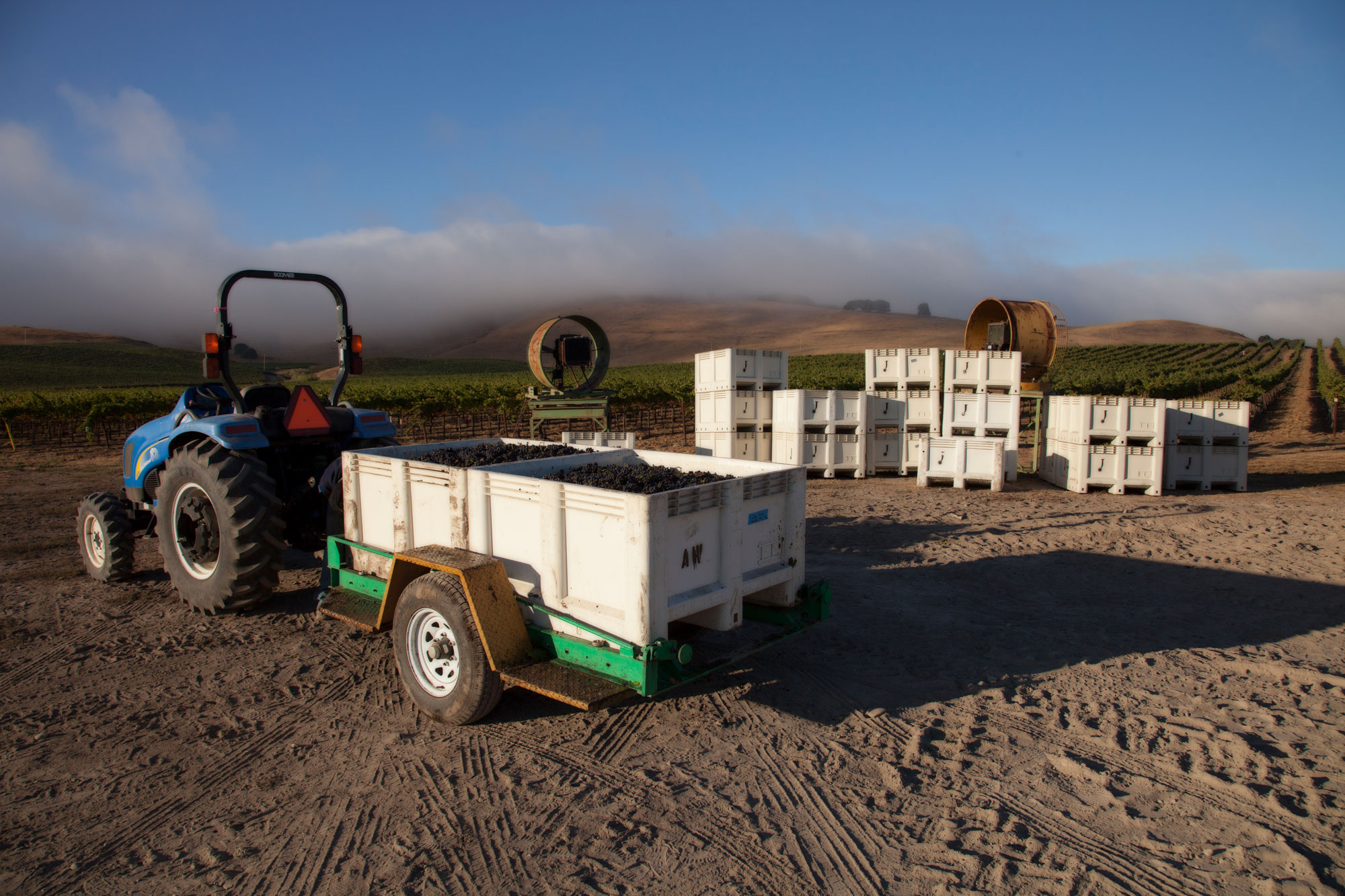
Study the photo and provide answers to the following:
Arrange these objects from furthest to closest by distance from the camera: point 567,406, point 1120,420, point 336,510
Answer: point 1120,420 → point 567,406 → point 336,510

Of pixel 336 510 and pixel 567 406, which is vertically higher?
pixel 567 406

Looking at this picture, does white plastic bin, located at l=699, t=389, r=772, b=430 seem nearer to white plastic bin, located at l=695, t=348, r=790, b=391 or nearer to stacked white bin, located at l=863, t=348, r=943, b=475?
white plastic bin, located at l=695, t=348, r=790, b=391

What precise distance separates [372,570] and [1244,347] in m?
94.6

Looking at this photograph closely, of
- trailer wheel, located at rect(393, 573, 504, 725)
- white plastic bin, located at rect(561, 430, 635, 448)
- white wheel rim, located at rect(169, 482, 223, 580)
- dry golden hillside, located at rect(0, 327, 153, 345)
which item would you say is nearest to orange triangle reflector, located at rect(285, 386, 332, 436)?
white wheel rim, located at rect(169, 482, 223, 580)

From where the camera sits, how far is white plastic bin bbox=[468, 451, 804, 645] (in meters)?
3.62

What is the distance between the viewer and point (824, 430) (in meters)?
14.0

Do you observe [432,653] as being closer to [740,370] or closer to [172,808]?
[172,808]

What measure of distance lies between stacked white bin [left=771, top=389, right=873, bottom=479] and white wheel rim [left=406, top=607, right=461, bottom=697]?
10.0 m

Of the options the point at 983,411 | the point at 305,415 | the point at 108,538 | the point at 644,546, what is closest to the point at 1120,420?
the point at 983,411

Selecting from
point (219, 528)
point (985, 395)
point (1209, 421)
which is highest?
point (985, 395)

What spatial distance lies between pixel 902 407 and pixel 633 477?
1058 cm

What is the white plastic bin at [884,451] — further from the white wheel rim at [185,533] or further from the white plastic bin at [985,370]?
the white wheel rim at [185,533]

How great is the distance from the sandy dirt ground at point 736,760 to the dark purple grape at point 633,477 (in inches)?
53.4

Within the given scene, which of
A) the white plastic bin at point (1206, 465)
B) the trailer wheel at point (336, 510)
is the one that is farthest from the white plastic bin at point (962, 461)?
the trailer wheel at point (336, 510)
